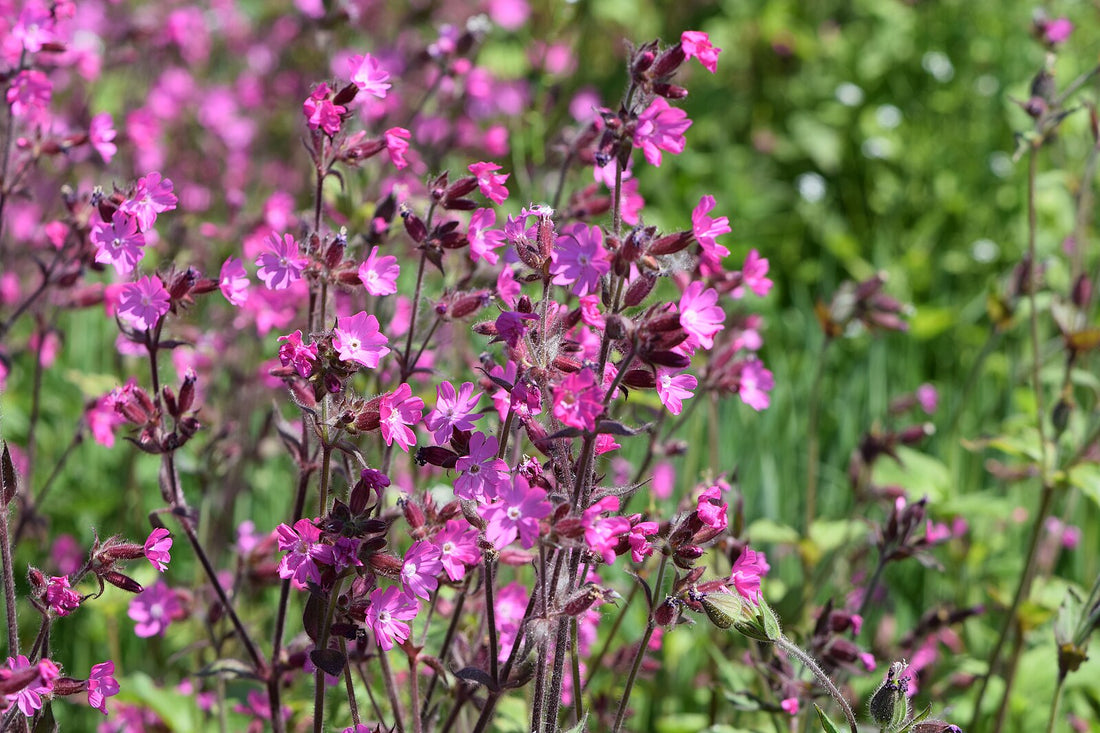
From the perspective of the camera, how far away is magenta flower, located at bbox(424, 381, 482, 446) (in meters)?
1.38

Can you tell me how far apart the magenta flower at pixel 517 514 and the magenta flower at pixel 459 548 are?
79 millimetres

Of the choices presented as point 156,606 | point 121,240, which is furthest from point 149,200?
point 156,606

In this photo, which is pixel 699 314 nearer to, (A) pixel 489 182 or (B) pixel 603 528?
(B) pixel 603 528

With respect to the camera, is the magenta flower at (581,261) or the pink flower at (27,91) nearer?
the magenta flower at (581,261)

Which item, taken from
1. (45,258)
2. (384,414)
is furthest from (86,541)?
(384,414)

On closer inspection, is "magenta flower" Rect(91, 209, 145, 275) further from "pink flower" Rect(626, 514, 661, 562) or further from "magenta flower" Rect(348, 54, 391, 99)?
"pink flower" Rect(626, 514, 661, 562)

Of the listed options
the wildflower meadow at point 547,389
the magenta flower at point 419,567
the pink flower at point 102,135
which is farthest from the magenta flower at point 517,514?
the pink flower at point 102,135

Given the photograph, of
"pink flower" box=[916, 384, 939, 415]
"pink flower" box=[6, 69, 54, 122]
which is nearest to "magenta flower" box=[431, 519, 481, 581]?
"pink flower" box=[6, 69, 54, 122]

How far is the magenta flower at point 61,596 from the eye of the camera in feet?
4.58

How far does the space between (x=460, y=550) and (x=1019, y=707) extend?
173 centimetres

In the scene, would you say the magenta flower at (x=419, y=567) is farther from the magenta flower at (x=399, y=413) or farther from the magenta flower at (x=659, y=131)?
the magenta flower at (x=659, y=131)

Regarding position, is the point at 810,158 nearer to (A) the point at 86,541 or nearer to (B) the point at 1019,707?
(B) the point at 1019,707

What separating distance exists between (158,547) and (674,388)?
74 cm

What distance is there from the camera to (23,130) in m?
2.42
